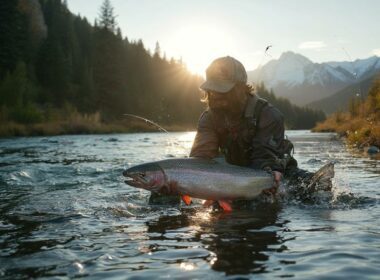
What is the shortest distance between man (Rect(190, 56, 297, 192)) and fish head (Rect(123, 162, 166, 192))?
1.43 m

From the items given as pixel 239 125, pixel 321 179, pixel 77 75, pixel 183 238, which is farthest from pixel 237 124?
pixel 77 75

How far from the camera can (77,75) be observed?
7362 centimetres

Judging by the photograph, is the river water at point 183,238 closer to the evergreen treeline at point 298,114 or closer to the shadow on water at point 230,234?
the shadow on water at point 230,234

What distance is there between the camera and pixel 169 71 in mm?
99500

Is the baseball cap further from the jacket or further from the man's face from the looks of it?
the jacket

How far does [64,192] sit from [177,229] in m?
3.71

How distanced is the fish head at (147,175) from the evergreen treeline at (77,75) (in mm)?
33925

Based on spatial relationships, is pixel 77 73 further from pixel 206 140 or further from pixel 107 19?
pixel 206 140

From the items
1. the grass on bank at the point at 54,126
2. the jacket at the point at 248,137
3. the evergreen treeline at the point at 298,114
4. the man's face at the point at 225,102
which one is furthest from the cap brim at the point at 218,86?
the evergreen treeline at the point at 298,114

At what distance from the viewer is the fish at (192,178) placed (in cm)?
508

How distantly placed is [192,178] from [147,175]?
480mm

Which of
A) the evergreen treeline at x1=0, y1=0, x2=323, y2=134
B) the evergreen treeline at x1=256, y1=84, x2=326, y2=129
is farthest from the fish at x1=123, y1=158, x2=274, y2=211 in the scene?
the evergreen treeline at x1=256, y1=84, x2=326, y2=129

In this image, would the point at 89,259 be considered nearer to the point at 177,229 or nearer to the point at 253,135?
the point at 177,229

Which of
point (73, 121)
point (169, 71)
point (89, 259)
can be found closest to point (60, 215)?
point (89, 259)
